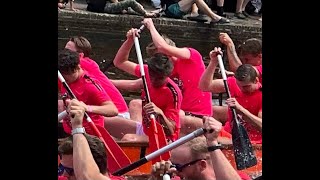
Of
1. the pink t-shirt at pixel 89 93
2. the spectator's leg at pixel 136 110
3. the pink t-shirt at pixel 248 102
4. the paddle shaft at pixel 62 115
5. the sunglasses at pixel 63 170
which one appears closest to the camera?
the sunglasses at pixel 63 170

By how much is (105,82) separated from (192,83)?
27 centimetres

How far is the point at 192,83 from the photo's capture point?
305 centimetres

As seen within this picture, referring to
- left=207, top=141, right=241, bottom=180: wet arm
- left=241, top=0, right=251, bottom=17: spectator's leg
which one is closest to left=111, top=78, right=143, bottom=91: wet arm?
left=241, top=0, right=251, bottom=17: spectator's leg

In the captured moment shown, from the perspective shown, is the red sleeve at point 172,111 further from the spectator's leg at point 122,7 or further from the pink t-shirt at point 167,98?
the spectator's leg at point 122,7

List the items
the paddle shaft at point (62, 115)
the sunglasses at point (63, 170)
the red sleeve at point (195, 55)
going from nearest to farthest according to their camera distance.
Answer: the sunglasses at point (63, 170) < the paddle shaft at point (62, 115) < the red sleeve at point (195, 55)

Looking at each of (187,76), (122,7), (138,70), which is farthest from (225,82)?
(122,7)

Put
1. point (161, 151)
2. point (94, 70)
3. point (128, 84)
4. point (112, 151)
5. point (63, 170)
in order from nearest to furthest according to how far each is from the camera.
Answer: point (63, 170), point (161, 151), point (112, 151), point (94, 70), point (128, 84)

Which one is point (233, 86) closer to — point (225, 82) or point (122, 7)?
point (225, 82)

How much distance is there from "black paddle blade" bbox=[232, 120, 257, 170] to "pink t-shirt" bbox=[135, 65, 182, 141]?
0.59 ft

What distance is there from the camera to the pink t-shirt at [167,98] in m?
2.98

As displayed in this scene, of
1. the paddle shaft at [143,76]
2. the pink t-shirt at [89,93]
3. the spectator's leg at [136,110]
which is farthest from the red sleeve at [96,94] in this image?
the spectator's leg at [136,110]

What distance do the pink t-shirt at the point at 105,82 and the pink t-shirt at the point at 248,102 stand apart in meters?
0.36
